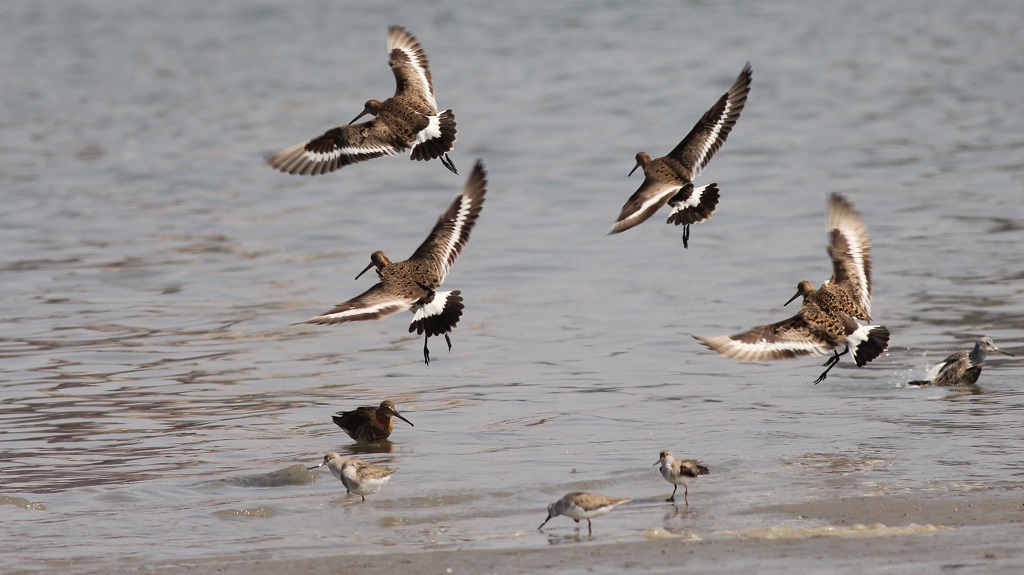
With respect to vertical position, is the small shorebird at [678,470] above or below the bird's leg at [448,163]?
below

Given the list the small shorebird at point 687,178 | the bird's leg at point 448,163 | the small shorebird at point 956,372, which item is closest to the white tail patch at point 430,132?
the bird's leg at point 448,163

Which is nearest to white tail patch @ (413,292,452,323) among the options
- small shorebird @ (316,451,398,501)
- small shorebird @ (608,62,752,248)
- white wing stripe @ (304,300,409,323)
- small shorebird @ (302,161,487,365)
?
small shorebird @ (302,161,487,365)

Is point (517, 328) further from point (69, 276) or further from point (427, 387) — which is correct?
point (69, 276)

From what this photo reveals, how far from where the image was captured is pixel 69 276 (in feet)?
57.7

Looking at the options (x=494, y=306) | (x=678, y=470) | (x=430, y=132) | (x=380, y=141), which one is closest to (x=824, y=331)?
(x=678, y=470)

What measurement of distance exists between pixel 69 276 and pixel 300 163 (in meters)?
7.54

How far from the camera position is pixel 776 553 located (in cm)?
786

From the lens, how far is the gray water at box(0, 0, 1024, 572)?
962cm

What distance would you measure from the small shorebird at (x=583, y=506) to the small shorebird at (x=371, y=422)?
Result: 290 centimetres

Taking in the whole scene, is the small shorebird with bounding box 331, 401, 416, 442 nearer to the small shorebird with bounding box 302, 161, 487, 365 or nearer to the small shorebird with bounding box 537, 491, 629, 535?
the small shorebird with bounding box 302, 161, 487, 365

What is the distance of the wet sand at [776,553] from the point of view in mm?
7633

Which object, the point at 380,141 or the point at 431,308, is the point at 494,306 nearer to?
the point at 380,141

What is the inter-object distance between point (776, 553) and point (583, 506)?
107 centimetres

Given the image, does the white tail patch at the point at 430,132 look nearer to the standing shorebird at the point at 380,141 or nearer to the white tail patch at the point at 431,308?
the standing shorebird at the point at 380,141
